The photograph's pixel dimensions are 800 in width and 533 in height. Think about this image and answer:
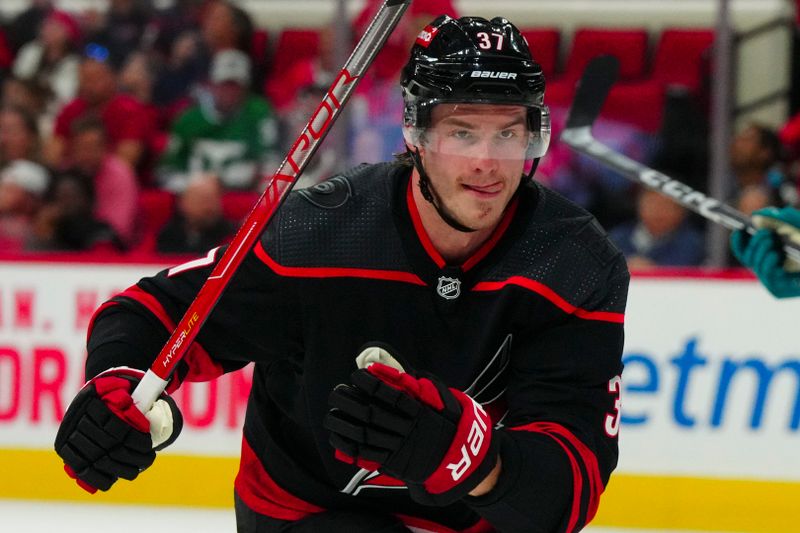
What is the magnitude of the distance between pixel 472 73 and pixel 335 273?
0.41 meters

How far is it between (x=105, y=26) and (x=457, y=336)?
11.1 ft

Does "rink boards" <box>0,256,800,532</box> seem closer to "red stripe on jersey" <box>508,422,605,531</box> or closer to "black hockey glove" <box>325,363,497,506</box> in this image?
"red stripe on jersey" <box>508,422,605,531</box>

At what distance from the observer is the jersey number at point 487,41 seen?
2109 mm

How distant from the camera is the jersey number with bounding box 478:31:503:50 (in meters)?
2.11

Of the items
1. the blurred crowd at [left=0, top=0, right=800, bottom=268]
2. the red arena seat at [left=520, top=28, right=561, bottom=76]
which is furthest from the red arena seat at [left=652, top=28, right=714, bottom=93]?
the red arena seat at [left=520, top=28, right=561, bottom=76]

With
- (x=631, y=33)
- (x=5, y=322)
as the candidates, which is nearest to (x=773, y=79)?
(x=631, y=33)

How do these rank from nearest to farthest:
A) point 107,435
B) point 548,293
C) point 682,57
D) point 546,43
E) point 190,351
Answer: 1. point 107,435
2. point 548,293
3. point 190,351
4. point 682,57
5. point 546,43

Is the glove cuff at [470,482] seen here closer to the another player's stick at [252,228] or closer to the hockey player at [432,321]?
the hockey player at [432,321]

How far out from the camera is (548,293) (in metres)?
2.17

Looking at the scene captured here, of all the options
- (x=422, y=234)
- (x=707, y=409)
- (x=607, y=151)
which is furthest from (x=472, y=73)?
(x=707, y=409)

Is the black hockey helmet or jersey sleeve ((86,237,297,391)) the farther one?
jersey sleeve ((86,237,297,391))

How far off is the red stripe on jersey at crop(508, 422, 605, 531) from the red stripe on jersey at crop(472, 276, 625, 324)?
A: 7.6 inches

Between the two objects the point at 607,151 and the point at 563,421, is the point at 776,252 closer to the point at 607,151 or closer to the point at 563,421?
the point at 607,151

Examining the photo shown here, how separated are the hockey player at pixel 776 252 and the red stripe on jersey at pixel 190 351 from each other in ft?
4.98
